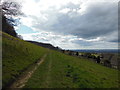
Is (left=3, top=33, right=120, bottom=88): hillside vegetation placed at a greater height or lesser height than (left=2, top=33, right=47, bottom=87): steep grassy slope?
lesser

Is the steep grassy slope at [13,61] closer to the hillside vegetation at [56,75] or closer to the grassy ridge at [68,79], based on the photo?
the hillside vegetation at [56,75]

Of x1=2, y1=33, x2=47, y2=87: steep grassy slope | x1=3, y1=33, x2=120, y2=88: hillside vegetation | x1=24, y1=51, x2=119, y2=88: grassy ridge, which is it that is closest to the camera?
x1=24, y1=51, x2=119, y2=88: grassy ridge

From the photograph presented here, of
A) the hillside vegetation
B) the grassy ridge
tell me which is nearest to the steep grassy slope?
the hillside vegetation

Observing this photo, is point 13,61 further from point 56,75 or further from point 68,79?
point 68,79

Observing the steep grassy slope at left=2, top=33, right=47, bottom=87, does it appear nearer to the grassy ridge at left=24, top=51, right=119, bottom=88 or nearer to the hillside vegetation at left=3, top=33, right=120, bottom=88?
the hillside vegetation at left=3, top=33, right=120, bottom=88

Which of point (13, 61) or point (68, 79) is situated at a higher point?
point (13, 61)

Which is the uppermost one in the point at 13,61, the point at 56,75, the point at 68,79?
the point at 13,61

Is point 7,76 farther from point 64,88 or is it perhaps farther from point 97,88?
point 97,88

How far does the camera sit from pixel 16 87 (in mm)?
A: 9367

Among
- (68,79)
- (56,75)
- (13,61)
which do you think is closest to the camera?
(68,79)

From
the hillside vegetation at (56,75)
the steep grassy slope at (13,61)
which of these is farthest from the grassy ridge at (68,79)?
the steep grassy slope at (13,61)

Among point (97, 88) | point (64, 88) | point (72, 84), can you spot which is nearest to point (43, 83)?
point (64, 88)

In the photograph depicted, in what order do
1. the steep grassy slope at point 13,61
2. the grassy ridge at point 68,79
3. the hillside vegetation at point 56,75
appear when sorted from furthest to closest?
the steep grassy slope at point 13,61, the hillside vegetation at point 56,75, the grassy ridge at point 68,79

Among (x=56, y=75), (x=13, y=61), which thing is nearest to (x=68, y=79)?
(x=56, y=75)
